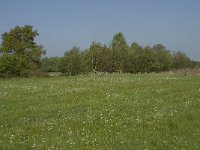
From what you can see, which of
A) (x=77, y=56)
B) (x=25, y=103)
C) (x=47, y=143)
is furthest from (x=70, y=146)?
(x=77, y=56)

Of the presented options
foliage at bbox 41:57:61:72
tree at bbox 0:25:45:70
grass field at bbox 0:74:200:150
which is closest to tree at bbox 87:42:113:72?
tree at bbox 0:25:45:70

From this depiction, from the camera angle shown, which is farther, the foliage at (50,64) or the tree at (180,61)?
the foliage at (50,64)

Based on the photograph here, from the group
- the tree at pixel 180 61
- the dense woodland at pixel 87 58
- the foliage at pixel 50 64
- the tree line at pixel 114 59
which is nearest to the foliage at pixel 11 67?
the dense woodland at pixel 87 58

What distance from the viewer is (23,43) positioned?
75250 mm

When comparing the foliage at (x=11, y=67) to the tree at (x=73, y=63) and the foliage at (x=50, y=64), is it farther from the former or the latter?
the foliage at (x=50, y=64)

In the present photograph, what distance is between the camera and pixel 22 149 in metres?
10.9

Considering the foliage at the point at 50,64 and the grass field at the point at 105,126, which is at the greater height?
the foliage at the point at 50,64

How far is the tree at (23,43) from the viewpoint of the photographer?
248 ft

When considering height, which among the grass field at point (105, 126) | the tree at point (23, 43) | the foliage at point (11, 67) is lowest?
the grass field at point (105, 126)

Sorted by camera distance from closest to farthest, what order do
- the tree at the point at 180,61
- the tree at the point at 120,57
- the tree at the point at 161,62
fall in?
the tree at the point at 120,57 < the tree at the point at 161,62 < the tree at the point at 180,61

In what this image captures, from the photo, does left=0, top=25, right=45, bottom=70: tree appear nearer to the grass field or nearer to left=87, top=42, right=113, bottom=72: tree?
left=87, top=42, right=113, bottom=72: tree

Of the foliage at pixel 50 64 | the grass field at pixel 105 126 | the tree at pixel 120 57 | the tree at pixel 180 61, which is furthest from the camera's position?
the foliage at pixel 50 64

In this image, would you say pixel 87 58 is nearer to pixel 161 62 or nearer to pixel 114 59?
pixel 114 59

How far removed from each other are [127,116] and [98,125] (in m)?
1.95
